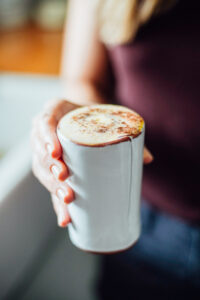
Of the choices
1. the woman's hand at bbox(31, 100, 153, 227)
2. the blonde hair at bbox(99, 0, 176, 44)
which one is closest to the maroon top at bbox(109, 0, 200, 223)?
the blonde hair at bbox(99, 0, 176, 44)

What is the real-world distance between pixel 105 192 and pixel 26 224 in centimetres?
47

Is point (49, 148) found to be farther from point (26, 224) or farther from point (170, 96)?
point (26, 224)

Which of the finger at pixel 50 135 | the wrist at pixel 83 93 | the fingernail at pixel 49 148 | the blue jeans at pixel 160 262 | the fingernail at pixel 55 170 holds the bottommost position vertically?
the blue jeans at pixel 160 262

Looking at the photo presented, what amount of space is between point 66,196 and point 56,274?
2.85ft

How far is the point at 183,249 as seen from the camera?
2.27 feet

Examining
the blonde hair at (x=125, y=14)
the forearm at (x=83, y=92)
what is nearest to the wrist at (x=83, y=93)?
the forearm at (x=83, y=92)

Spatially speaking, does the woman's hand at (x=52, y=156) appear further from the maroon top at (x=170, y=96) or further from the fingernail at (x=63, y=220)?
the maroon top at (x=170, y=96)

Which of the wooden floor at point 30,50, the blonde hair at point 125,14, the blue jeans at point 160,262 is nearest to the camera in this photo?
the blonde hair at point 125,14

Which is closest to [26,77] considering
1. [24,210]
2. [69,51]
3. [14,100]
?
[14,100]

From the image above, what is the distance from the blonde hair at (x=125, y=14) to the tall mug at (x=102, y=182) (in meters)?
0.23

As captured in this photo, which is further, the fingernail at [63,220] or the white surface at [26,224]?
the white surface at [26,224]

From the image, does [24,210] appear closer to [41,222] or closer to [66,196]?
[41,222]

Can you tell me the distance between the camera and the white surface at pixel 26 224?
735 mm

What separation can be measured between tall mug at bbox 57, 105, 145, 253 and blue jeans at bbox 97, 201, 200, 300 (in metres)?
0.26
